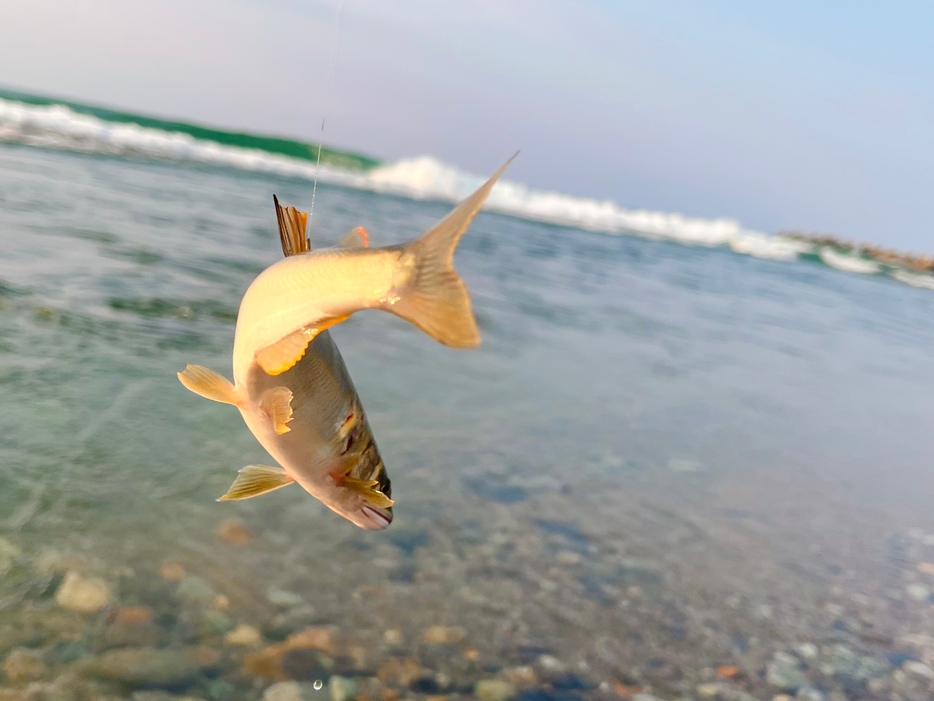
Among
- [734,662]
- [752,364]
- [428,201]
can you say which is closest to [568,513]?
[734,662]

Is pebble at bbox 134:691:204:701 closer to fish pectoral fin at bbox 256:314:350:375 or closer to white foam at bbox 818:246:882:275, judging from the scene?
fish pectoral fin at bbox 256:314:350:375

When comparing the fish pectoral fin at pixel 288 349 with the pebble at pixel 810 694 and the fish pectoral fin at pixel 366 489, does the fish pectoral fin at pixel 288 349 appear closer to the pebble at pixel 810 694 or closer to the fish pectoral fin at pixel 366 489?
the fish pectoral fin at pixel 366 489

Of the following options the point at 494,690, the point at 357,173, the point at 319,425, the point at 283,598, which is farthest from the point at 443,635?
the point at 357,173

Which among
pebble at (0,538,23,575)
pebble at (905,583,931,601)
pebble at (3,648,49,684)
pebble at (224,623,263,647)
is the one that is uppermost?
pebble at (905,583,931,601)

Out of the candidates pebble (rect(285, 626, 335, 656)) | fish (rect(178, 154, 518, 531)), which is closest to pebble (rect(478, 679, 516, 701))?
pebble (rect(285, 626, 335, 656))

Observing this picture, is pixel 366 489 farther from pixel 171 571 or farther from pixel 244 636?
pixel 171 571
